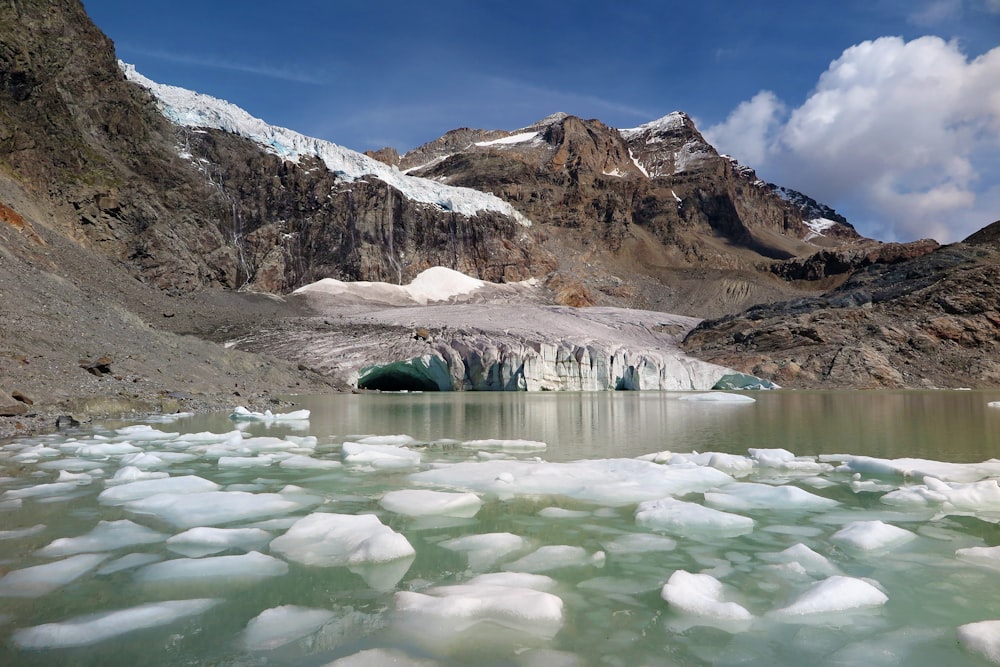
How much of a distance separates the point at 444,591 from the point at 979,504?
4154mm

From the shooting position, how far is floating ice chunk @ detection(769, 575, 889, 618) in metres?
2.61

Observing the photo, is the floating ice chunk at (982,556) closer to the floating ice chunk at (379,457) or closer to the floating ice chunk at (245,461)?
the floating ice chunk at (379,457)

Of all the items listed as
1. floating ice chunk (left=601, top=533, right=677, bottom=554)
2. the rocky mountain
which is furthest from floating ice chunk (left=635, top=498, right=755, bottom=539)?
the rocky mountain

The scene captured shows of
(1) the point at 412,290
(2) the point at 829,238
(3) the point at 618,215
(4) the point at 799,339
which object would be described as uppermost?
(2) the point at 829,238

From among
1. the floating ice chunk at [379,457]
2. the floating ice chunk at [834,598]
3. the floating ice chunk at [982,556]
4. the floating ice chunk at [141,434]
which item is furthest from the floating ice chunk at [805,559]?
the floating ice chunk at [141,434]

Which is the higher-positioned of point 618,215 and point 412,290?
point 618,215

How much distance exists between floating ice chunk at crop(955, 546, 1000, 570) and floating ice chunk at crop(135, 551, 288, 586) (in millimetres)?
3607

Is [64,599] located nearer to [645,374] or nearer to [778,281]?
[645,374]

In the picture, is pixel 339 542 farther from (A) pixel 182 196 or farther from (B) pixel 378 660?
(A) pixel 182 196

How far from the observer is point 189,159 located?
48969 millimetres

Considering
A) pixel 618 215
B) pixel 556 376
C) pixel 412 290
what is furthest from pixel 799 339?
pixel 618 215

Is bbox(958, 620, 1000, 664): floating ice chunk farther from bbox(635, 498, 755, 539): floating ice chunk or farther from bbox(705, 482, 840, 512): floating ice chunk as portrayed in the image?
bbox(705, 482, 840, 512): floating ice chunk

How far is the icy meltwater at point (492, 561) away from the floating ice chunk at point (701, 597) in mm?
13

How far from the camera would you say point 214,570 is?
310 cm
